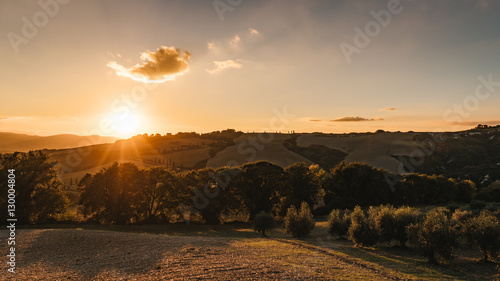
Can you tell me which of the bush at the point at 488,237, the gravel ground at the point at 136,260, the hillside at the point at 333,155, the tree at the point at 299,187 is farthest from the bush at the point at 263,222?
the hillside at the point at 333,155

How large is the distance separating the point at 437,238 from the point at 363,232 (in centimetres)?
880

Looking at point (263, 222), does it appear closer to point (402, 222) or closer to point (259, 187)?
point (402, 222)

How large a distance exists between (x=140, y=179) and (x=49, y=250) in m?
29.7

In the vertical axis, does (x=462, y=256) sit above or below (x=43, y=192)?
below

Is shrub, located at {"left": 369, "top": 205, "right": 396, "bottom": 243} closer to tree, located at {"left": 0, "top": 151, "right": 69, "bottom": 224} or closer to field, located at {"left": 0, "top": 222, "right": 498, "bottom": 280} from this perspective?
A: field, located at {"left": 0, "top": 222, "right": 498, "bottom": 280}

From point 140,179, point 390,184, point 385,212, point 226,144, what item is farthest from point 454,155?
point 140,179

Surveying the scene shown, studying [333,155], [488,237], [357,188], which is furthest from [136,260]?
[333,155]

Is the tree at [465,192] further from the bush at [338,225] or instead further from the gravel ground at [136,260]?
the gravel ground at [136,260]

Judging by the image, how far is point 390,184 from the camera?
7844cm

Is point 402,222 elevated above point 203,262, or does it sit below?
above

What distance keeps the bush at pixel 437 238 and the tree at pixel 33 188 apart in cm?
5679

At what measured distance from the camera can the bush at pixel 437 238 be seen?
25.2 metres

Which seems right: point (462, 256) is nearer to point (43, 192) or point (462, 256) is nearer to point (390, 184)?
point (390, 184)

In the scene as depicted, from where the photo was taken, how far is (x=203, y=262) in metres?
22.4
